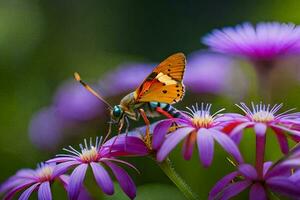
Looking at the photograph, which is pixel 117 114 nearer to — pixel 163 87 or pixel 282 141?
pixel 163 87

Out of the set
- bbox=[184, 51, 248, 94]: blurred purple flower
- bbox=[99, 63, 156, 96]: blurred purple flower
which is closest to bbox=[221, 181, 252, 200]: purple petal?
bbox=[184, 51, 248, 94]: blurred purple flower

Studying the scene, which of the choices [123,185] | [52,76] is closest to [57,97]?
[52,76]

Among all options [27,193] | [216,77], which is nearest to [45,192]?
[27,193]

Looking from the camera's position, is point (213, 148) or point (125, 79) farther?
point (125, 79)

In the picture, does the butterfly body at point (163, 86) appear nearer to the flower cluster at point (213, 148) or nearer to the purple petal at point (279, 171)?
the flower cluster at point (213, 148)

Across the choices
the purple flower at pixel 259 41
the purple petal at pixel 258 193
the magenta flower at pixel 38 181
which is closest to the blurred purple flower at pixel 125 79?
the purple flower at pixel 259 41

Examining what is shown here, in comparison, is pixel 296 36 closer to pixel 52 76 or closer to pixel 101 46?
pixel 52 76
